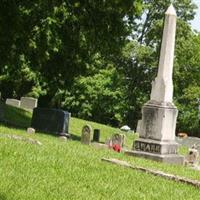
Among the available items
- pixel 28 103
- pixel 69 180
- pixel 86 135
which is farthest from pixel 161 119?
pixel 28 103

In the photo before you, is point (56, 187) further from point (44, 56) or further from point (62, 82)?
point (62, 82)

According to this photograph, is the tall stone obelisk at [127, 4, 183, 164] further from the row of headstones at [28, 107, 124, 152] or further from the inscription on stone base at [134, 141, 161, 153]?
the row of headstones at [28, 107, 124, 152]

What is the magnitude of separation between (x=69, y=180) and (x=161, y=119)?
893 centimetres

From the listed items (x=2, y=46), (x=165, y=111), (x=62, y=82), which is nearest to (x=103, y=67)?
(x=62, y=82)

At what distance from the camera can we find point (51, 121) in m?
26.4

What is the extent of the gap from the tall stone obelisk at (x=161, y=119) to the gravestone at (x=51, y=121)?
8850mm

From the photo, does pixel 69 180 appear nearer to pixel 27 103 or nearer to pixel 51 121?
pixel 51 121

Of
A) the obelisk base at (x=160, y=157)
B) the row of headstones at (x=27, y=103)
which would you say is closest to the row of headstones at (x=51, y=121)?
the obelisk base at (x=160, y=157)

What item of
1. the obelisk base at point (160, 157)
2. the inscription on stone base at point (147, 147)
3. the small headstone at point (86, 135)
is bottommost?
the obelisk base at point (160, 157)

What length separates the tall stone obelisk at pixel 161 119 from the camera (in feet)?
56.9

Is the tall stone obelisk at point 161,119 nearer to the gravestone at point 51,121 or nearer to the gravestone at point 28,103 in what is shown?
the gravestone at point 51,121

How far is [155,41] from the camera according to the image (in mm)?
52812

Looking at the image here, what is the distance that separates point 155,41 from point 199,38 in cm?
733

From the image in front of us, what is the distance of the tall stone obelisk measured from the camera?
1736 centimetres
